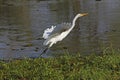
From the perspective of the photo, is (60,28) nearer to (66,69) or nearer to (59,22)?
(66,69)

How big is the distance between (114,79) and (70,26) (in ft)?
5.88

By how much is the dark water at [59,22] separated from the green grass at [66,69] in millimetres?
3461

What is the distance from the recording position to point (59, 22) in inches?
709

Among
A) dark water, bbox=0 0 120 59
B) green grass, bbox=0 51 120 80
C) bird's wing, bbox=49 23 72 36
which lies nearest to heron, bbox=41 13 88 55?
bird's wing, bbox=49 23 72 36

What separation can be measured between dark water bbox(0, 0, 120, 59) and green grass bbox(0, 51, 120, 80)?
11.4ft

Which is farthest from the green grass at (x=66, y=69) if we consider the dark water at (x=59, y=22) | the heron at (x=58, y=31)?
the dark water at (x=59, y=22)

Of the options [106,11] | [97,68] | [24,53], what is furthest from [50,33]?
[106,11]

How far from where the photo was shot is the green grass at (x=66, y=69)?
22.0ft

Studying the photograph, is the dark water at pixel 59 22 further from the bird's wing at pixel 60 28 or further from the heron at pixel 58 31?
the bird's wing at pixel 60 28

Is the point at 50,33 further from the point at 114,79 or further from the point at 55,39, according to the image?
the point at 114,79

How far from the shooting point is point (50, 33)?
825cm

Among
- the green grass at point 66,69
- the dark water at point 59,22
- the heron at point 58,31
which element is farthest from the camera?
the dark water at point 59,22

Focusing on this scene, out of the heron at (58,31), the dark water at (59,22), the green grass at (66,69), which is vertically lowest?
the dark water at (59,22)

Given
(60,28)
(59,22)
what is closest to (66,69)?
(60,28)
